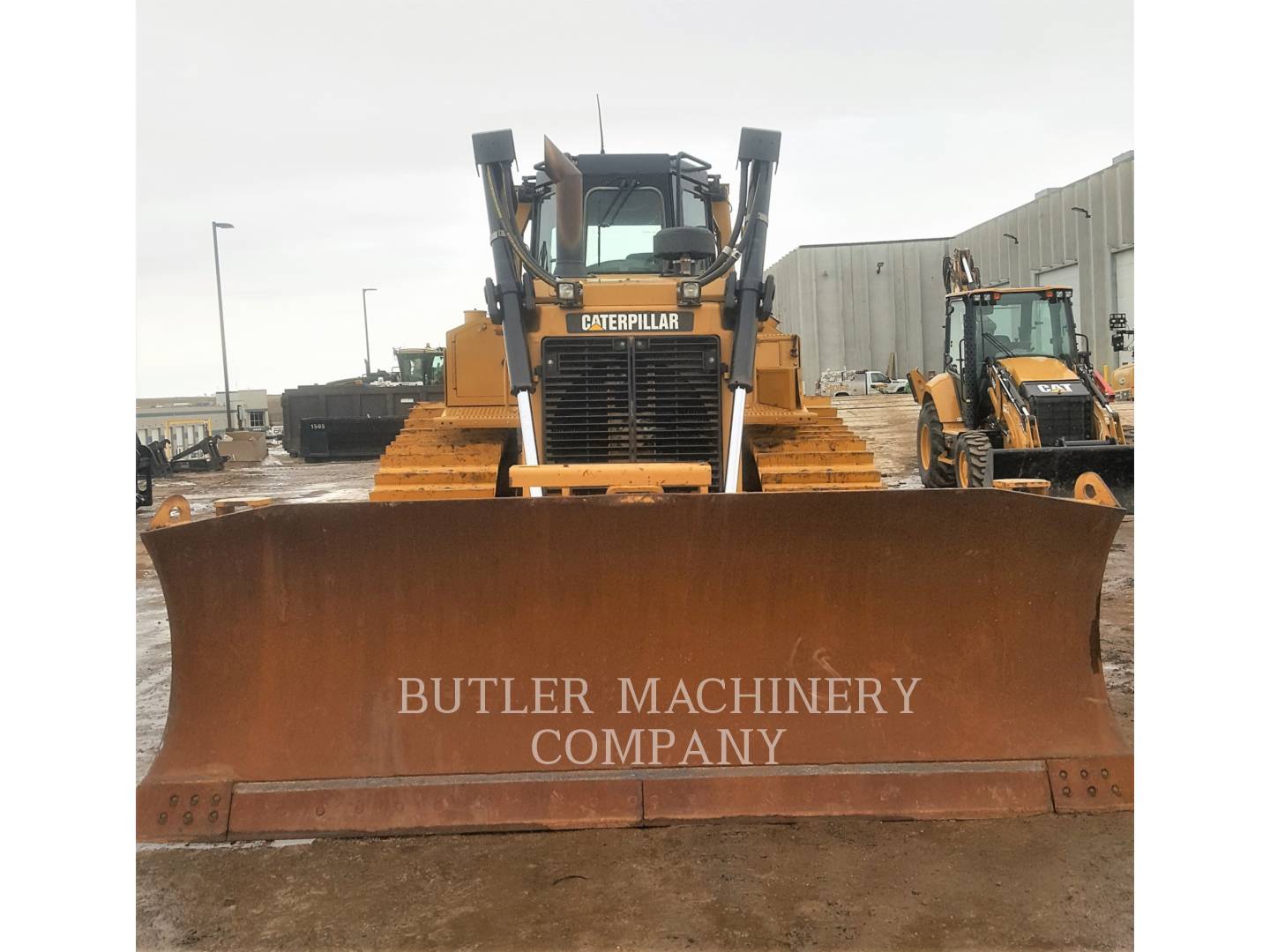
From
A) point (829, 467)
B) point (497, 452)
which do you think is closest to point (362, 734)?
point (497, 452)

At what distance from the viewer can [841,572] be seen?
3.42m

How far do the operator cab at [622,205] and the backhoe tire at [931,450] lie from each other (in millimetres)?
7178

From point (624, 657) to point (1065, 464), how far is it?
25.5 ft

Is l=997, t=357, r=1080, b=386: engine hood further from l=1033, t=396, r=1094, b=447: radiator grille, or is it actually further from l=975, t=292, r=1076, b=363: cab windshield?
l=1033, t=396, r=1094, b=447: radiator grille

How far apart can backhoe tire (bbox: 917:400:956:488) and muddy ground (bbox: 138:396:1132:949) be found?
8.96 m

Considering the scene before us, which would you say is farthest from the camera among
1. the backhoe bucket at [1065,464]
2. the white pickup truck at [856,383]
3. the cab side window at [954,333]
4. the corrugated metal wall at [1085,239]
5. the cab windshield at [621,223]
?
the white pickup truck at [856,383]

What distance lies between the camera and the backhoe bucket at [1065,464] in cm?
987

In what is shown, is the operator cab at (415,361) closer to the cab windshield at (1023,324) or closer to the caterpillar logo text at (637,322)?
the cab windshield at (1023,324)

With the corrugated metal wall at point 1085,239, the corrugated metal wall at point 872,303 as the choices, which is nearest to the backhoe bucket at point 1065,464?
the corrugated metal wall at point 1085,239

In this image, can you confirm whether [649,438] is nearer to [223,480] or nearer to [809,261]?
[223,480]

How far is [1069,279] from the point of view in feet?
88.7

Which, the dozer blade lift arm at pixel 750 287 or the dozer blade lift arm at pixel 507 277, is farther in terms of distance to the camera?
the dozer blade lift arm at pixel 507 277

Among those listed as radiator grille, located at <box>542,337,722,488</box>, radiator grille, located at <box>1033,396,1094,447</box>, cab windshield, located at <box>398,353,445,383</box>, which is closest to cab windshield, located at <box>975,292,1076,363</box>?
radiator grille, located at <box>1033,396,1094,447</box>

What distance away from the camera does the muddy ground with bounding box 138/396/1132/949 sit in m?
2.84
